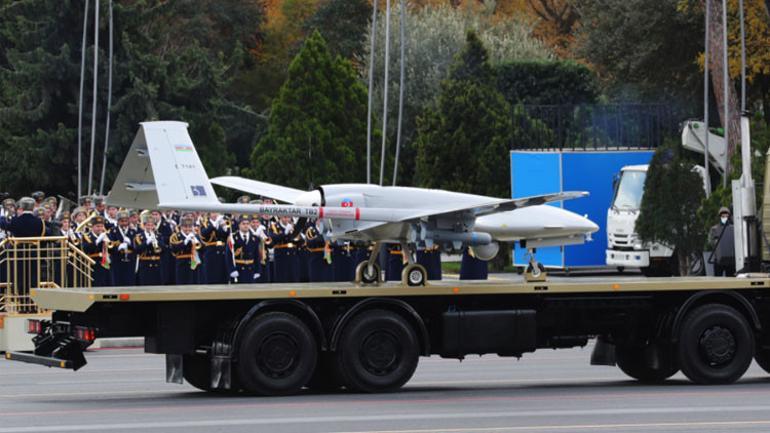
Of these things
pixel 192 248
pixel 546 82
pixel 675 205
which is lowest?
pixel 192 248

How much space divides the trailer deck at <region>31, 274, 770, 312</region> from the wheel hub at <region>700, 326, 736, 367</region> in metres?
0.46

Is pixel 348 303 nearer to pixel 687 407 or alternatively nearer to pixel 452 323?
pixel 452 323

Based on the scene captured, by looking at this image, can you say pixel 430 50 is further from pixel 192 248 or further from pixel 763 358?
pixel 763 358

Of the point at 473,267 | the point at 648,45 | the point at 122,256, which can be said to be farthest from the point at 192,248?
the point at 648,45

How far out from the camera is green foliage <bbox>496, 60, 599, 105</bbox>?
55.7 meters

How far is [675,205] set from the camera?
33938 millimetres

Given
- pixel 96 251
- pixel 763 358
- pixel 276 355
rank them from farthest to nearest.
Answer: pixel 96 251 < pixel 763 358 < pixel 276 355

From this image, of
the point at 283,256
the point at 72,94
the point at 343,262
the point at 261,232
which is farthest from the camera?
the point at 72,94

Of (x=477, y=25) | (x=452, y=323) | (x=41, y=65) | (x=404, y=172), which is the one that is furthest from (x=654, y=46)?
(x=452, y=323)

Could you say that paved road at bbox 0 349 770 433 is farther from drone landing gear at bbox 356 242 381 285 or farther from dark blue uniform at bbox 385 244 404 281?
dark blue uniform at bbox 385 244 404 281

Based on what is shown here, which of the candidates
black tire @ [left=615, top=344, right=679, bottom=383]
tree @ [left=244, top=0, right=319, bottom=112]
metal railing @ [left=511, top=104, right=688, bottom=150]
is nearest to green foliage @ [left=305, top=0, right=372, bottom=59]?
tree @ [left=244, top=0, right=319, bottom=112]

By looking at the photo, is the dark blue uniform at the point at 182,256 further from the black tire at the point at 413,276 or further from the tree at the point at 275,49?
the tree at the point at 275,49

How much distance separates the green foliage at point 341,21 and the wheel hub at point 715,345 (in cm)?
5364

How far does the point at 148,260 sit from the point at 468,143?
16.4 meters
